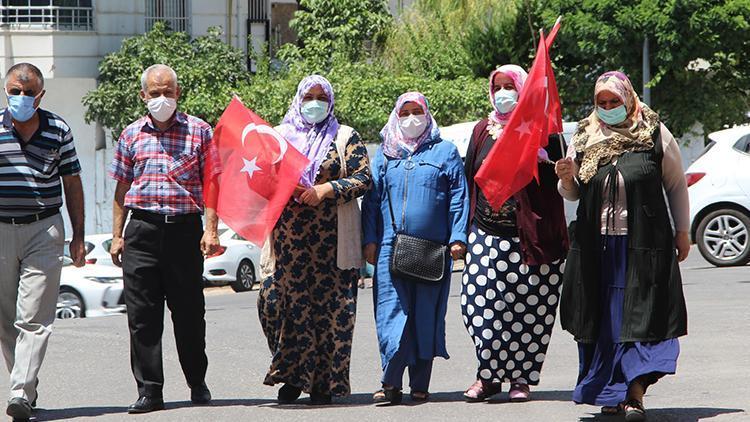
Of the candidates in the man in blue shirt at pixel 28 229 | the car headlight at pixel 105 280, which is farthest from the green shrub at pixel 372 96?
the man in blue shirt at pixel 28 229

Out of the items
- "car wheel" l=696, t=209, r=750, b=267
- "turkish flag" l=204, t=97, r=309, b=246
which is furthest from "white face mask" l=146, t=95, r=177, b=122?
"car wheel" l=696, t=209, r=750, b=267

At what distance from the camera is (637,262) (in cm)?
729

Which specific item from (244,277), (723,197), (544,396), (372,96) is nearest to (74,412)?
(544,396)

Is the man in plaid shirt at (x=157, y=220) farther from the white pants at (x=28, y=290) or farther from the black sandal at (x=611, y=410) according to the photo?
the black sandal at (x=611, y=410)

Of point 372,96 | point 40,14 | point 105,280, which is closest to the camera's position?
point 105,280

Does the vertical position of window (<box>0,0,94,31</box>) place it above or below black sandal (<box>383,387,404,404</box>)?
above

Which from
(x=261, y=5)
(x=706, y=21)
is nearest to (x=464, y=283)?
(x=706, y=21)

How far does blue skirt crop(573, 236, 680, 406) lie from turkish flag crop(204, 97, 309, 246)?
6.45ft

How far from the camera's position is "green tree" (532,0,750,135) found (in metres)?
25.0

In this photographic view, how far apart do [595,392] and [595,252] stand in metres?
0.73

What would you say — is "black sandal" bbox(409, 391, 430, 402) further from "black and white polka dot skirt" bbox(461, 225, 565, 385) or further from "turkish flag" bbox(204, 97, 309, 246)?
"turkish flag" bbox(204, 97, 309, 246)

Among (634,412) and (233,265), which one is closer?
(634,412)

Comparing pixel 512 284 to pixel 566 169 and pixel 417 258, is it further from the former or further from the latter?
pixel 566 169

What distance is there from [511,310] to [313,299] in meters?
1.17
